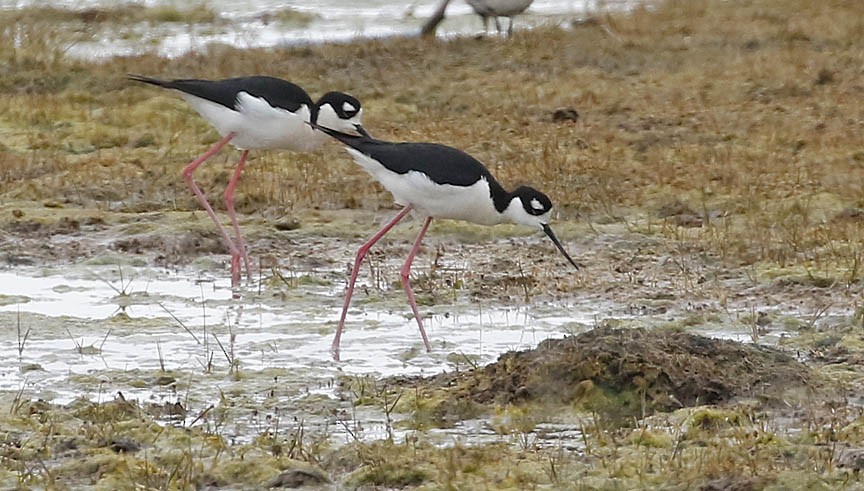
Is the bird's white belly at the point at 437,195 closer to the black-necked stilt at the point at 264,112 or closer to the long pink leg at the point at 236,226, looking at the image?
the black-necked stilt at the point at 264,112

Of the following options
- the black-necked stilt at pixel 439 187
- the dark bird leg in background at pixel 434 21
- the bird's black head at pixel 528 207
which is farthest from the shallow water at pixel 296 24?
the bird's black head at pixel 528 207

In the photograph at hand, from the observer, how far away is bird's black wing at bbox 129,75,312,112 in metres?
8.83

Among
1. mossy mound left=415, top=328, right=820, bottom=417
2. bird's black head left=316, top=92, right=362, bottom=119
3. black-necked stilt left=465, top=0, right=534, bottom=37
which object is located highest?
black-necked stilt left=465, top=0, right=534, bottom=37

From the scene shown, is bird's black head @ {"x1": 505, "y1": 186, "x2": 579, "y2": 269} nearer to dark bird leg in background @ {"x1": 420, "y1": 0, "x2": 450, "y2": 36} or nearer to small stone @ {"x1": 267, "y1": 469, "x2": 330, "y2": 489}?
small stone @ {"x1": 267, "y1": 469, "x2": 330, "y2": 489}

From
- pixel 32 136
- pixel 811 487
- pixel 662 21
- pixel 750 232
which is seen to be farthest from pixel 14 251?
pixel 662 21

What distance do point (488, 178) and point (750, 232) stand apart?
215 centimetres

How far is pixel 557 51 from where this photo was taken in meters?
15.1

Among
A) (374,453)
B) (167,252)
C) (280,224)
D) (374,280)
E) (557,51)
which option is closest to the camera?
(374,453)

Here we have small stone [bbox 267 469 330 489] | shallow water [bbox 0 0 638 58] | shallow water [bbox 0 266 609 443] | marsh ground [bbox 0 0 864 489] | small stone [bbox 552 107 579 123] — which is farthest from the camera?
shallow water [bbox 0 0 638 58]

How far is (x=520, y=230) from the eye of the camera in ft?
31.1

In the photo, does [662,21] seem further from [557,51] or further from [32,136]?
[32,136]

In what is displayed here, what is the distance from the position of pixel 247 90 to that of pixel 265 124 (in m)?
0.22

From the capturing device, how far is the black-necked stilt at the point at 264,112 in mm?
8641

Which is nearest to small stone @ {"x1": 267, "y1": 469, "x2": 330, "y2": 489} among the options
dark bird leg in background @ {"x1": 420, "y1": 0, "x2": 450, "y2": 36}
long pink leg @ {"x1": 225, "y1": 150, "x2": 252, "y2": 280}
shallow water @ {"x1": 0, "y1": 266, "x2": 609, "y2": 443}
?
shallow water @ {"x1": 0, "y1": 266, "x2": 609, "y2": 443}
